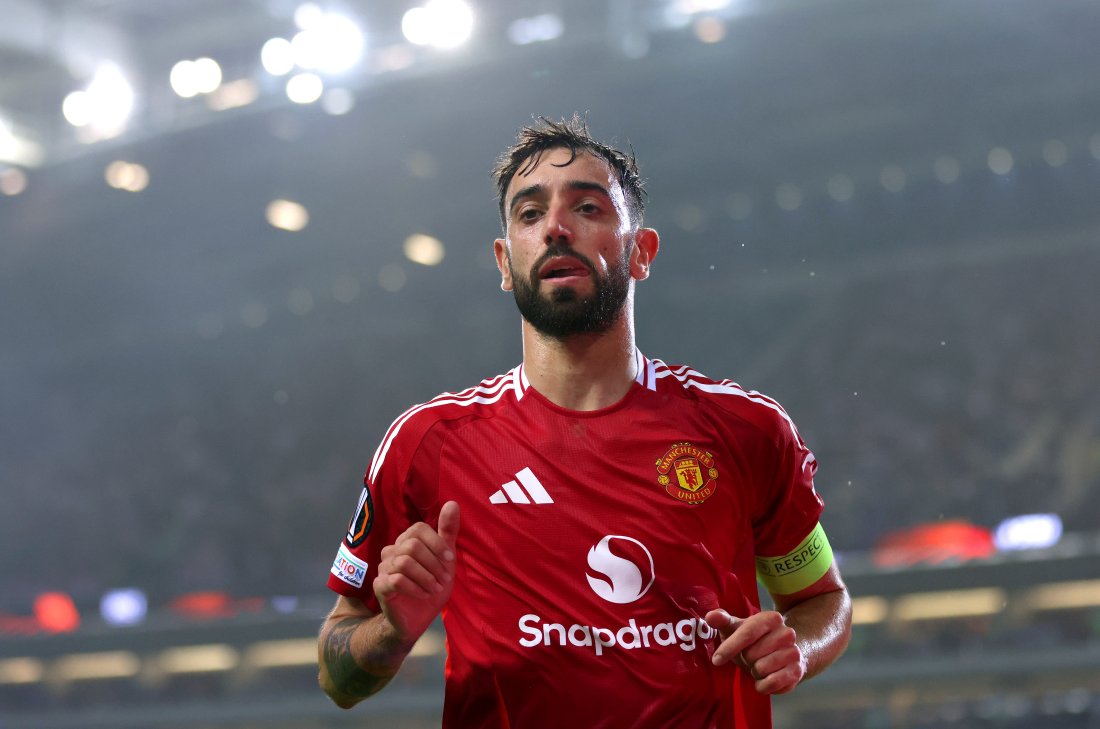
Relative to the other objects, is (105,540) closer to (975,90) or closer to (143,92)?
(143,92)

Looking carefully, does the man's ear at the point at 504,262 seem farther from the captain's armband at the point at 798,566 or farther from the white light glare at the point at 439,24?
the white light glare at the point at 439,24

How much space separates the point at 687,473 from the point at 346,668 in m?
0.74

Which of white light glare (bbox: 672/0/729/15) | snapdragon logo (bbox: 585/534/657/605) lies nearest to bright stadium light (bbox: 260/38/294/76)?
white light glare (bbox: 672/0/729/15)

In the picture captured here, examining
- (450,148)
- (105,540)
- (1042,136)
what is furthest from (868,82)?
(105,540)

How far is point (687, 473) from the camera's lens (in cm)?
192

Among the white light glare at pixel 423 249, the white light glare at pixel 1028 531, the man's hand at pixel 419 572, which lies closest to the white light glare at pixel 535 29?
the white light glare at pixel 423 249

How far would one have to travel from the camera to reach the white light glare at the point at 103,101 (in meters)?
11.2

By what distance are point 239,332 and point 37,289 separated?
3262 millimetres

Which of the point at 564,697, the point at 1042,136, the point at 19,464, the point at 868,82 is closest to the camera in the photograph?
the point at 564,697

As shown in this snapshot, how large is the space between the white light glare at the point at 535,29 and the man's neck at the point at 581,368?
8.46 m

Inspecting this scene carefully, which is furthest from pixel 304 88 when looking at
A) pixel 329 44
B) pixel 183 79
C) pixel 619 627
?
pixel 619 627

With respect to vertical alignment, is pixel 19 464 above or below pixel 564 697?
above

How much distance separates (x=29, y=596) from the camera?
1317 centimetres

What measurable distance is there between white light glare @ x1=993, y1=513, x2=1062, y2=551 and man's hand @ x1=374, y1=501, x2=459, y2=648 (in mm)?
9512
